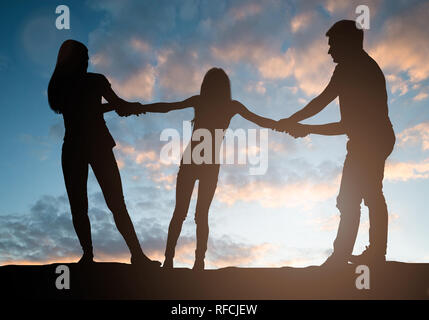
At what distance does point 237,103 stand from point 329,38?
2220 mm

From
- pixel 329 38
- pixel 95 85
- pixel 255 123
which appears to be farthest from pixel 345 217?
pixel 95 85

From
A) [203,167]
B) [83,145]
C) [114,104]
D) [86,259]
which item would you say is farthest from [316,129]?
[86,259]

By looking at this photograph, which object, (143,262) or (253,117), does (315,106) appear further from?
(143,262)

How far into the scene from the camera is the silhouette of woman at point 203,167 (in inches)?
289

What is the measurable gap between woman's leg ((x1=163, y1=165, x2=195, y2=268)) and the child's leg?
216 mm

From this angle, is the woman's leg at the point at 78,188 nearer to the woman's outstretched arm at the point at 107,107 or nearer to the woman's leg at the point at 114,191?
the woman's leg at the point at 114,191

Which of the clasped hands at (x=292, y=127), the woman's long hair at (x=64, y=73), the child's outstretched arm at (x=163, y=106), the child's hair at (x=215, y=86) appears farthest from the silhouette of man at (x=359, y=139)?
the woman's long hair at (x=64, y=73)

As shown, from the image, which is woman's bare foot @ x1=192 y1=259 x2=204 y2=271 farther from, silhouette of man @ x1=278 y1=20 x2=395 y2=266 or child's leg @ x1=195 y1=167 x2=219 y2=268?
silhouette of man @ x1=278 y1=20 x2=395 y2=266

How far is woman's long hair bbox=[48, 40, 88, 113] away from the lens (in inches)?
291

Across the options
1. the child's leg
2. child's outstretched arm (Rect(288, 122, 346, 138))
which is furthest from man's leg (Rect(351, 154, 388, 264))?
the child's leg

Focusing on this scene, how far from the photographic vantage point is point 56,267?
7336 millimetres

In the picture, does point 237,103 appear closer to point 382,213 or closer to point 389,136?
point 389,136

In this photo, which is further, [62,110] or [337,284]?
[62,110]

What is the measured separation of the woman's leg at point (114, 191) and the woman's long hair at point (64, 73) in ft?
4.12
